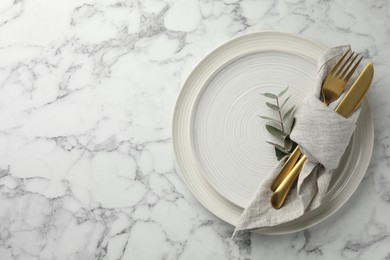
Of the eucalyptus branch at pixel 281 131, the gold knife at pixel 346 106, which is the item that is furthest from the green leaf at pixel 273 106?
the gold knife at pixel 346 106

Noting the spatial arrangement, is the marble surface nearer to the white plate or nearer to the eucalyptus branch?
the white plate

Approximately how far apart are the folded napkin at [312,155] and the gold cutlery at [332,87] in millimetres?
10

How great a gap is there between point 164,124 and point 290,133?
28 centimetres

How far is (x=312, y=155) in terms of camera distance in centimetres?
103

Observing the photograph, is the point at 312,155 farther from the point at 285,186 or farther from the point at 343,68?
the point at 343,68

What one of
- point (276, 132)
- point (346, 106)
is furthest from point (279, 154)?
point (346, 106)

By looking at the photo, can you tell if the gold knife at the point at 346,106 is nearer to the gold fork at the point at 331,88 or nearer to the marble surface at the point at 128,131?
the gold fork at the point at 331,88

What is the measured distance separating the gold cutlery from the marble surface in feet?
0.41

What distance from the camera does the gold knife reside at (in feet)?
3.43

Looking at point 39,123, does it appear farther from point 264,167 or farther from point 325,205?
point 325,205

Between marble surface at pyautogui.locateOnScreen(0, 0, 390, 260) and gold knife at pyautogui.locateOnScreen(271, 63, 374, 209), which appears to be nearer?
gold knife at pyautogui.locateOnScreen(271, 63, 374, 209)

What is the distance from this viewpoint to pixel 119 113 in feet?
3.97

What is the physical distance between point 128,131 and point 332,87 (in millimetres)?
450

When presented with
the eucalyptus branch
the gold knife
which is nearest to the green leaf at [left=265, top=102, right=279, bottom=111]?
the eucalyptus branch
